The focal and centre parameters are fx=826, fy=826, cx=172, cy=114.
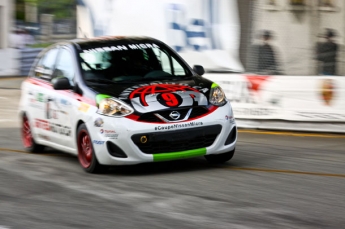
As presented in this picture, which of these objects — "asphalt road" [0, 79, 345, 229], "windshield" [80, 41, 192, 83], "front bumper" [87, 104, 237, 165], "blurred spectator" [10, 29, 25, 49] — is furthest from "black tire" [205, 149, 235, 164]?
"blurred spectator" [10, 29, 25, 49]

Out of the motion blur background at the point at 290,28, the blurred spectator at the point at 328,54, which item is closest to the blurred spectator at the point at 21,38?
the motion blur background at the point at 290,28

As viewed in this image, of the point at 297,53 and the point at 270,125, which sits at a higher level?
the point at 297,53

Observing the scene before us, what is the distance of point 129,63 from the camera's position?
9.91 meters

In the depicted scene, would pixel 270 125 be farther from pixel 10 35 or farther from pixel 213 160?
pixel 10 35

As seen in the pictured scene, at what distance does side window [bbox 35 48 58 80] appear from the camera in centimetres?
1076

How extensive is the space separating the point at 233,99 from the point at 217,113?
5.26 meters

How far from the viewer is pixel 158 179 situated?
867 cm

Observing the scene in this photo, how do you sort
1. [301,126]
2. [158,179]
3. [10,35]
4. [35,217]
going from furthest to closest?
[10,35]
[301,126]
[158,179]
[35,217]

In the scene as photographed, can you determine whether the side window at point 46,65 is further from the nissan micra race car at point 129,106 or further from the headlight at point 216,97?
the headlight at point 216,97

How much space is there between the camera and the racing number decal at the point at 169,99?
8844 mm

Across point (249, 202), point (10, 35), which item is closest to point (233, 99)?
point (249, 202)

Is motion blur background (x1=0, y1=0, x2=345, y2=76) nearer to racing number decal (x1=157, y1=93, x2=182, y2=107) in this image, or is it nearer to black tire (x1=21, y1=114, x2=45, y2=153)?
black tire (x1=21, y1=114, x2=45, y2=153)

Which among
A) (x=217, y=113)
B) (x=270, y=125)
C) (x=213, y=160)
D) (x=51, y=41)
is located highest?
(x=217, y=113)

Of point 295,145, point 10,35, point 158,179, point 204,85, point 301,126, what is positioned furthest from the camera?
point 10,35
